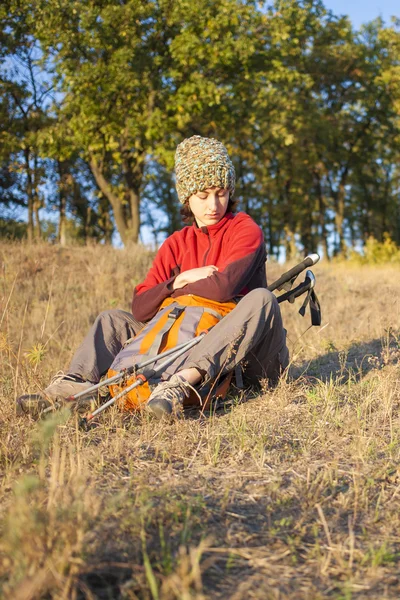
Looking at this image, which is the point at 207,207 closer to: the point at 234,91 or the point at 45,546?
the point at 45,546

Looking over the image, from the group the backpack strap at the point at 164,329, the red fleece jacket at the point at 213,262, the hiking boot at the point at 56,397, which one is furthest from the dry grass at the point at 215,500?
the red fleece jacket at the point at 213,262

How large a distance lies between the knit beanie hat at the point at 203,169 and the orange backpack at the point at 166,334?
0.83 m

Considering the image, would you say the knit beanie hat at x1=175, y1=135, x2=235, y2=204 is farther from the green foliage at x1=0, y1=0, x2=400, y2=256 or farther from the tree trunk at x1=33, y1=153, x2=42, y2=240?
the tree trunk at x1=33, y1=153, x2=42, y2=240

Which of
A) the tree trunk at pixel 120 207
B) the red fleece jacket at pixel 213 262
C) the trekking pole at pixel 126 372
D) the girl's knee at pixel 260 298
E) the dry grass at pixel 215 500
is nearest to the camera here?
the dry grass at pixel 215 500

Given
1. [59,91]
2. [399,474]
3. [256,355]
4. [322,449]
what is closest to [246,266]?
[256,355]

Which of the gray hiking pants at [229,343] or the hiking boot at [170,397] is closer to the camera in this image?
the hiking boot at [170,397]

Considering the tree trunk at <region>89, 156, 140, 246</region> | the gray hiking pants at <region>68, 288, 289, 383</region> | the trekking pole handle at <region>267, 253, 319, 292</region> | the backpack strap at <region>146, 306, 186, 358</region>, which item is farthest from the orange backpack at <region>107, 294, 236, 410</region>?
the tree trunk at <region>89, 156, 140, 246</region>

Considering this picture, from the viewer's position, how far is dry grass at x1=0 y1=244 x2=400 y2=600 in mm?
1738

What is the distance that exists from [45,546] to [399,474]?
1.59 meters

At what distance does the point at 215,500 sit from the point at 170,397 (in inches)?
39.4

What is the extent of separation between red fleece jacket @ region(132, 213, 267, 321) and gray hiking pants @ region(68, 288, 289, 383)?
17 cm

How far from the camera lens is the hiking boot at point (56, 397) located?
3.36 meters

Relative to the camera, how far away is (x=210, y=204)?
13.7 feet

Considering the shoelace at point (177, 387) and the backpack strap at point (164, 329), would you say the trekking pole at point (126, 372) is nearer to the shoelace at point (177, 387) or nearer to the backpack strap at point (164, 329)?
the backpack strap at point (164, 329)
